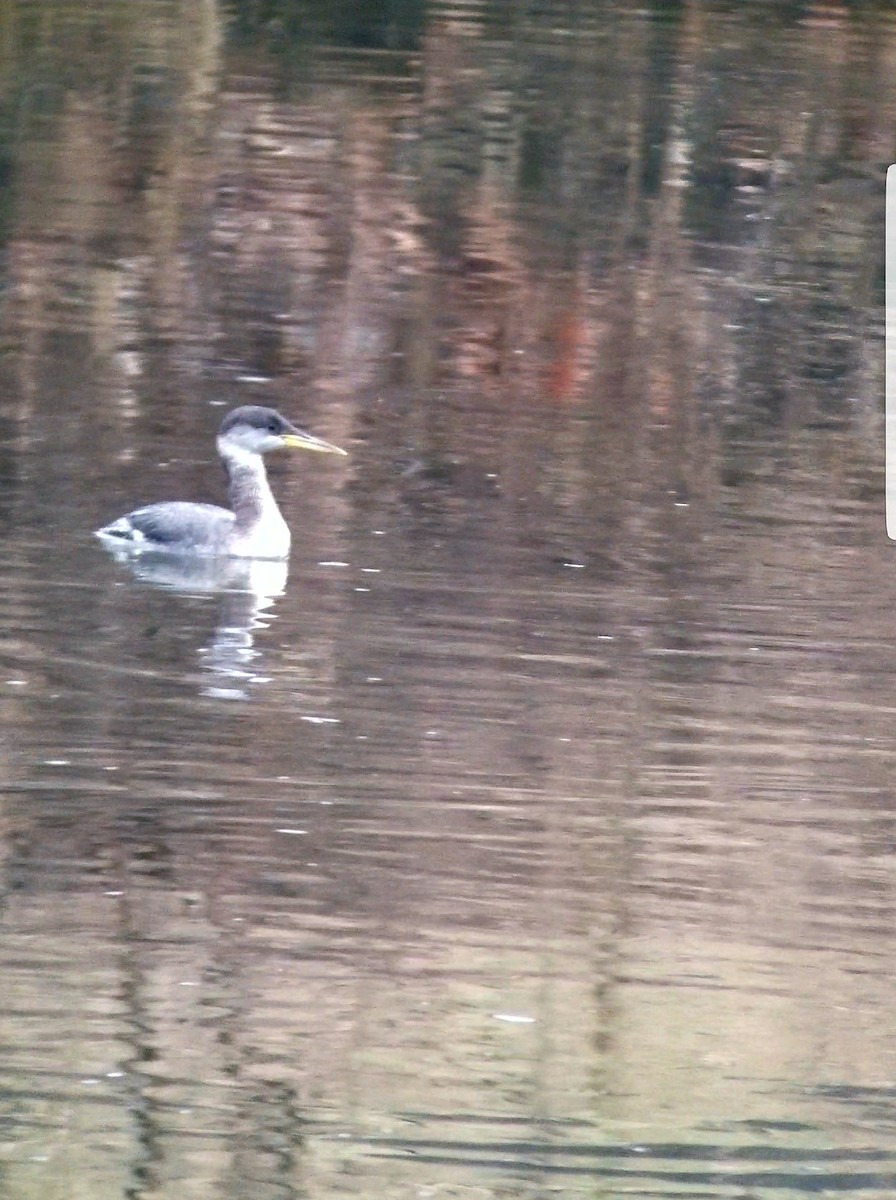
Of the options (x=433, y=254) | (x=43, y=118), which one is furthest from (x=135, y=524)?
(x=43, y=118)

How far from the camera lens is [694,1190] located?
235 inches

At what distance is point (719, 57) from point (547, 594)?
20.5 meters

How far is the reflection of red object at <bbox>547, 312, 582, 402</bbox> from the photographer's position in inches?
608

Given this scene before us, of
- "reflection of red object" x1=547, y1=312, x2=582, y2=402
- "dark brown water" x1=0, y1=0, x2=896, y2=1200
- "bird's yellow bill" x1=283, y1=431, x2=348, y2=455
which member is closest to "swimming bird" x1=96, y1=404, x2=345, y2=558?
"dark brown water" x1=0, y1=0, x2=896, y2=1200

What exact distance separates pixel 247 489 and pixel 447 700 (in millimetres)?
2742

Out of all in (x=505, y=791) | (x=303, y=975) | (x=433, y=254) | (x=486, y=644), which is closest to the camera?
(x=303, y=975)

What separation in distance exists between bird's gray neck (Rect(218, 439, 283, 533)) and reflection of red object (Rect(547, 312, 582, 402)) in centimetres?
307

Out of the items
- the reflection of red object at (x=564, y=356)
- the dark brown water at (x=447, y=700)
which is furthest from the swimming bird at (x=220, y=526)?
the reflection of red object at (x=564, y=356)

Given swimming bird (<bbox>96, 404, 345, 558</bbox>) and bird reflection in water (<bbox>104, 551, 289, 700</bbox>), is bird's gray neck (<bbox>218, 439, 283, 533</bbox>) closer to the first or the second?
swimming bird (<bbox>96, 404, 345, 558</bbox>)

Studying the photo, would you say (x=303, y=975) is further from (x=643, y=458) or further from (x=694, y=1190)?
(x=643, y=458)

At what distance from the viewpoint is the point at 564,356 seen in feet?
53.7

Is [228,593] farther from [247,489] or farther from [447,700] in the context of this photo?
[447,700]

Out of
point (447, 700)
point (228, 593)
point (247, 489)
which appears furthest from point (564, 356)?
point (447, 700)

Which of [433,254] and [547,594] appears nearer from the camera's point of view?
[547,594]
